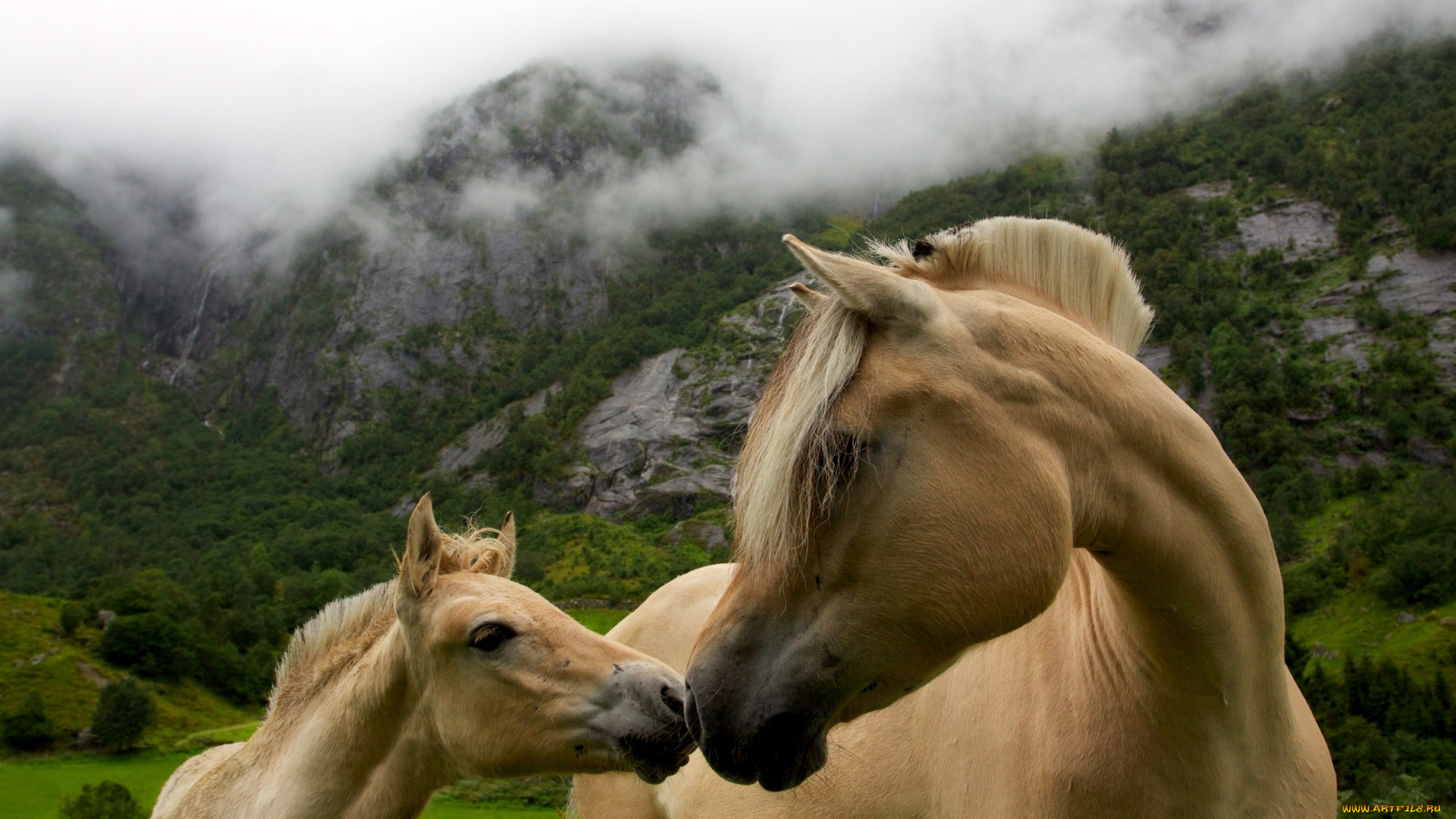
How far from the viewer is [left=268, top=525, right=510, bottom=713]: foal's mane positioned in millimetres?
3883

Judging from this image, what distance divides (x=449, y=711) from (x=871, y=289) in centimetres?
286

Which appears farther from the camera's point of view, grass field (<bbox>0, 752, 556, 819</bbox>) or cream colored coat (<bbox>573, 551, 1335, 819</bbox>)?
grass field (<bbox>0, 752, 556, 819</bbox>)

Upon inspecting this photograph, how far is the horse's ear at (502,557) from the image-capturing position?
399 centimetres

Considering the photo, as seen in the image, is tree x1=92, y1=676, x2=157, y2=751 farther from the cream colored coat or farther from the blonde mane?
the blonde mane

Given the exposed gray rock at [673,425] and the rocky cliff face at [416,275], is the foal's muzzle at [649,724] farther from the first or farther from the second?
the rocky cliff face at [416,275]

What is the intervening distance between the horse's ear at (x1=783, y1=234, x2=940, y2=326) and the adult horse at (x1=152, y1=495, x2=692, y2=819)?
2.08 meters

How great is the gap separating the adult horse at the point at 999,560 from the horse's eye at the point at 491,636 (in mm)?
1847

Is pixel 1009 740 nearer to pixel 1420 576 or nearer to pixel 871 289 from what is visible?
pixel 871 289

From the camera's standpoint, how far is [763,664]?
5.86ft

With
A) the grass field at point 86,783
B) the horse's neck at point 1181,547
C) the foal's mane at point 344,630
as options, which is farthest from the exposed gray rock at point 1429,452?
the foal's mane at point 344,630

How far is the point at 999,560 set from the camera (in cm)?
176

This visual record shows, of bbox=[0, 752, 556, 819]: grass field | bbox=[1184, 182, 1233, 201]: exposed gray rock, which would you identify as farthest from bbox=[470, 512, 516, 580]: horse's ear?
bbox=[1184, 182, 1233, 201]: exposed gray rock

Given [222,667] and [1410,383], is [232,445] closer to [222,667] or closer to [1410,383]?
[222,667]

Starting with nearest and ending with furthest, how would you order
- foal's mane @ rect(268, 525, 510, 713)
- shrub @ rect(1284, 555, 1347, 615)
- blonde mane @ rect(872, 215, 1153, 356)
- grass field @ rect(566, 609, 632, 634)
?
blonde mane @ rect(872, 215, 1153, 356) → foal's mane @ rect(268, 525, 510, 713) → grass field @ rect(566, 609, 632, 634) → shrub @ rect(1284, 555, 1347, 615)
